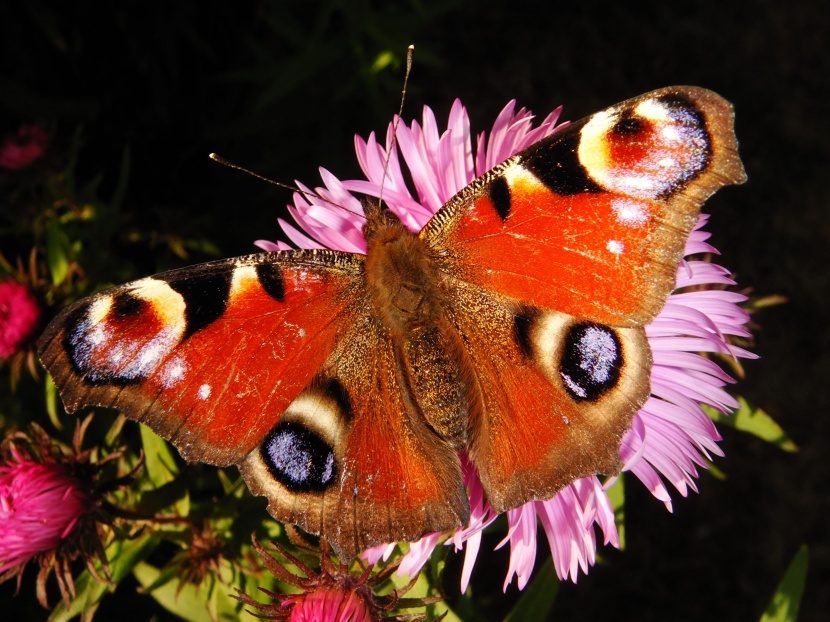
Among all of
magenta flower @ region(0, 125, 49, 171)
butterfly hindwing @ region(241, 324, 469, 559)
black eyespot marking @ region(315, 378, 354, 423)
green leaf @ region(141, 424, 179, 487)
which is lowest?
green leaf @ region(141, 424, 179, 487)

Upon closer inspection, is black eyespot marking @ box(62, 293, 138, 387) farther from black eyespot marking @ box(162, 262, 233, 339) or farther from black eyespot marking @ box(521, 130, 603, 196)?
black eyespot marking @ box(521, 130, 603, 196)

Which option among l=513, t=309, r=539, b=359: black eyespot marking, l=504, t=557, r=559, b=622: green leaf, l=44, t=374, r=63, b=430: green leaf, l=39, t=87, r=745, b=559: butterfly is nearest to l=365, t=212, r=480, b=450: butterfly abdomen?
l=39, t=87, r=745, b=559: butterfly

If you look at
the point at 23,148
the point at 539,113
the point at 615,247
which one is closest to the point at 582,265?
the point at 615,247

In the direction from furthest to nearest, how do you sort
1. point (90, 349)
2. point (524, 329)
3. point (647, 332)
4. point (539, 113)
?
point (539, 113), point (647, 332), point (524, 329), point (90, 349)

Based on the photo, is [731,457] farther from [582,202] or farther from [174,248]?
[174,248]

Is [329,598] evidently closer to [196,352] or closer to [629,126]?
[196,352]

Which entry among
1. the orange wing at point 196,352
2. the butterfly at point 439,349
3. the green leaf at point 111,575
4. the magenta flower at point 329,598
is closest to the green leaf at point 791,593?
the butterfly at point 439,349
